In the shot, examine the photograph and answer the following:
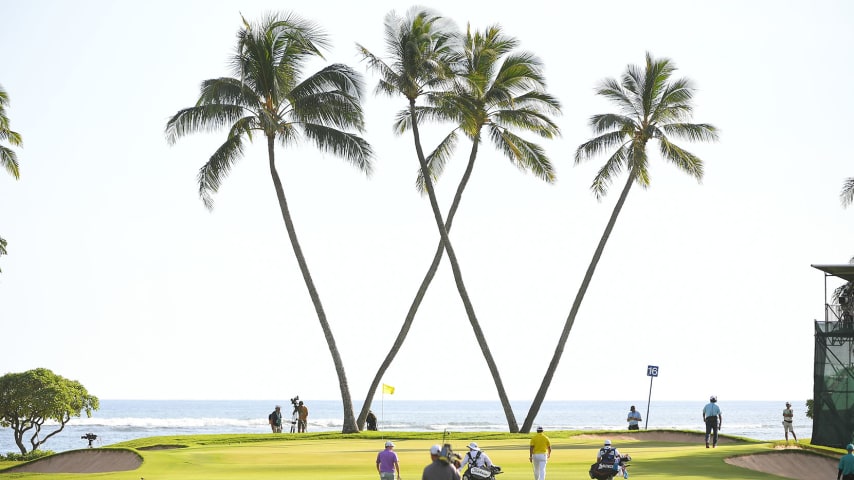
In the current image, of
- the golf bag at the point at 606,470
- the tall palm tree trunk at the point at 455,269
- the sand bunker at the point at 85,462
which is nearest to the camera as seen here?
the golf bag at the point at 606,470

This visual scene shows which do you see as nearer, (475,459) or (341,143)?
(475,459)

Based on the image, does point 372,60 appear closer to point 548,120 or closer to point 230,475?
point 548,120

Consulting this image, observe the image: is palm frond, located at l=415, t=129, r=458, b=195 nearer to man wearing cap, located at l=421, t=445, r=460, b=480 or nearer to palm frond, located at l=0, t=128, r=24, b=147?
palm frond, located at l=0, t=128, r=24, b=147

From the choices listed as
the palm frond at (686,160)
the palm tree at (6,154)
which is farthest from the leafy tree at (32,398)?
the palm frond at (686,160)

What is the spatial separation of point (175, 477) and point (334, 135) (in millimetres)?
21521

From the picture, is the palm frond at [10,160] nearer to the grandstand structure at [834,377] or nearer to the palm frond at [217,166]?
the palm frond at [217,166]

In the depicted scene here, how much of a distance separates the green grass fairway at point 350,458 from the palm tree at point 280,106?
18.9 feet

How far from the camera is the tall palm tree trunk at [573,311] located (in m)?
49.3

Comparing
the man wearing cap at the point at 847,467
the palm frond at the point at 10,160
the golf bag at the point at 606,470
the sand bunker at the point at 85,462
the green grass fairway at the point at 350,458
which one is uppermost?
the palm frond at the point at 10,160

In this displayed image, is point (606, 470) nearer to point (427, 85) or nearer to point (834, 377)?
point (834, 377)

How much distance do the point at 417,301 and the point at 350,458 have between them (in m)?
15.5

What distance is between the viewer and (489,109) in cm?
4916

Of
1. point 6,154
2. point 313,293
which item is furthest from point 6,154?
point 313,293

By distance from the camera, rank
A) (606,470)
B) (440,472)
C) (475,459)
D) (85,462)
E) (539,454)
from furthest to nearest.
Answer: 1. (85,462)
2. (539,454)
3. (606,470)
4. (475,459)
5. (440,472)
